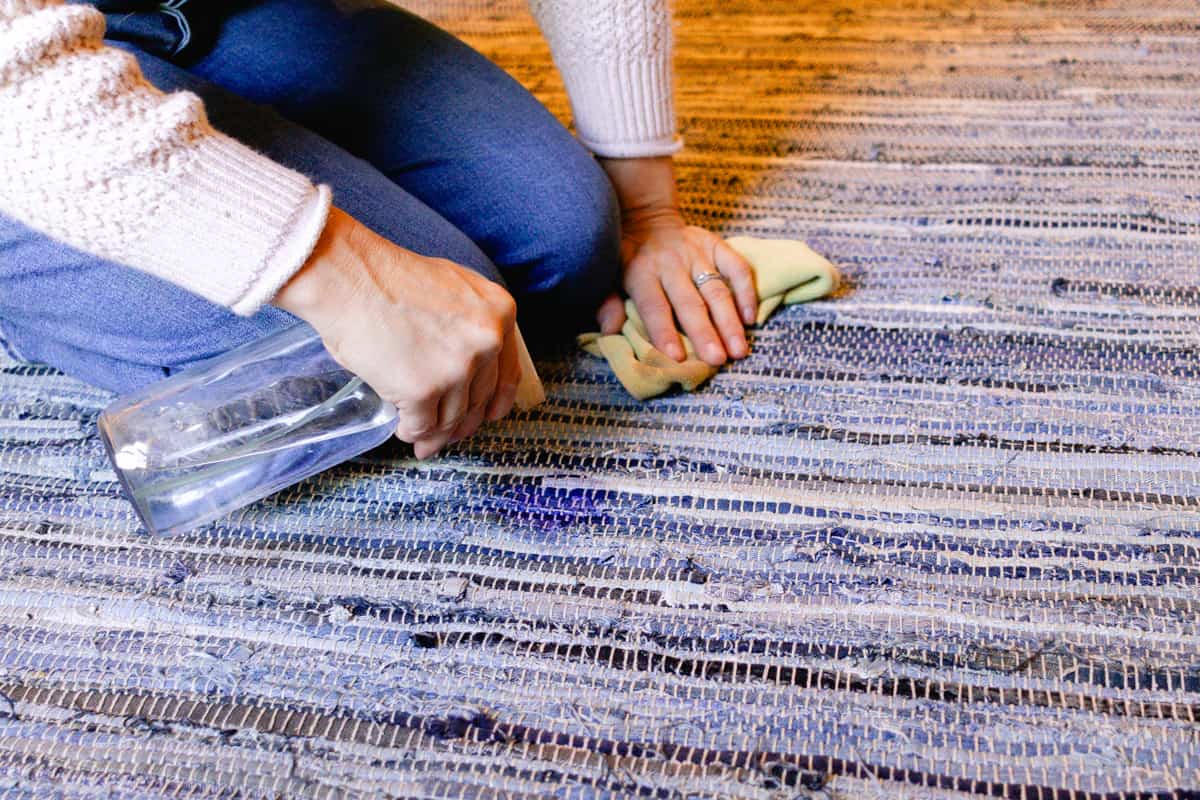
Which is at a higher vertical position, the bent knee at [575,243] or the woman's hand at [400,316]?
the woman's hand at [400,316]

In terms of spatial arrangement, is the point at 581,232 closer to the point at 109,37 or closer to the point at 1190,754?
the point at 109,37

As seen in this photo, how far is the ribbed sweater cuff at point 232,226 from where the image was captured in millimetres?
525

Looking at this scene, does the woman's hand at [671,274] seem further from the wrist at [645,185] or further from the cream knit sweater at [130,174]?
the cream knit sweater at [130,174]

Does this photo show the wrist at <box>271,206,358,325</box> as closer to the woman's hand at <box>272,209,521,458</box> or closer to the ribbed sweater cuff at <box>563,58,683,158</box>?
the woman's hand at <box>272,209,521,458</box>

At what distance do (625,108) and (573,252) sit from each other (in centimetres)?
16

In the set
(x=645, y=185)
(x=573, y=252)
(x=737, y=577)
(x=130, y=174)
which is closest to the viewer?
(x=130, y=174)

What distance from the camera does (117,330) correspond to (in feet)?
2.32

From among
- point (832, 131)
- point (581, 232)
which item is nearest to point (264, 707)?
point (581, 232)

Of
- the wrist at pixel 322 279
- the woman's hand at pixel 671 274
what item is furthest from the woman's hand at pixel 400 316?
the woman's hand at pixel 671 274

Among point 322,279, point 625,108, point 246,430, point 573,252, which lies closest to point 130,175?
point 322,279

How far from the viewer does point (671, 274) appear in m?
0.87

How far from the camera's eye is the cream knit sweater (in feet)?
1.59

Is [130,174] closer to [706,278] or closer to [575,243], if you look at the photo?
[575,243]

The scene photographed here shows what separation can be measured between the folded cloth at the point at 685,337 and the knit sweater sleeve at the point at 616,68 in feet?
0.41
